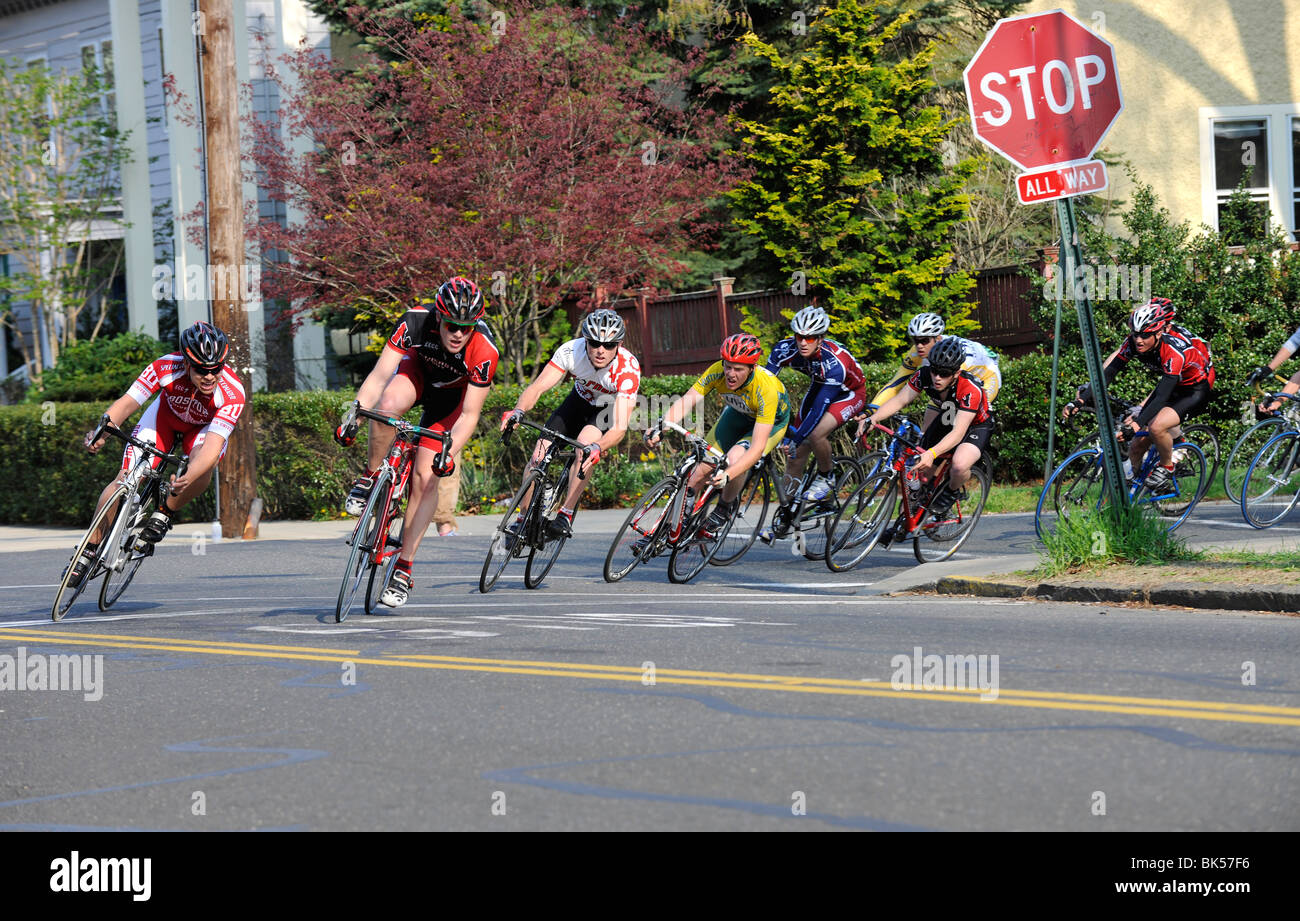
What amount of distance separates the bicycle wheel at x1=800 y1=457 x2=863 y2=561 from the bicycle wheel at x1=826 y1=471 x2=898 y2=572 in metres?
0.08

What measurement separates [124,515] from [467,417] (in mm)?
2446

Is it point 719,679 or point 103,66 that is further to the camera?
point 103,66

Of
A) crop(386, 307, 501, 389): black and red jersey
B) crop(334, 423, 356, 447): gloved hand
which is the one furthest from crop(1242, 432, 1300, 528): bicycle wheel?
crop(334, 423, 356, 447): gloved hand

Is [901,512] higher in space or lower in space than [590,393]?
lower

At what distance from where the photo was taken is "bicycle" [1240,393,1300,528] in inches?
519

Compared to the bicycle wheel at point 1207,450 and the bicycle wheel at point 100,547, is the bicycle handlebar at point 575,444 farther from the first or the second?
the bicycle wheel at point 1207,450

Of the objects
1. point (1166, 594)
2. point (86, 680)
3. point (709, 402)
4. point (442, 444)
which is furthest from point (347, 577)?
point (709, 402)

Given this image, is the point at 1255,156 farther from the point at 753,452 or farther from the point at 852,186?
the point at 753,452

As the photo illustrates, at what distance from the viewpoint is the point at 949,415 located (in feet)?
39.2

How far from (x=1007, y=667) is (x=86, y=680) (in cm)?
458

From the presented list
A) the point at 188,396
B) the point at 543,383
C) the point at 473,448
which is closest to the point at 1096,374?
the point at 543,383

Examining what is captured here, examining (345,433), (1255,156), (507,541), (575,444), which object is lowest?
(507,541)

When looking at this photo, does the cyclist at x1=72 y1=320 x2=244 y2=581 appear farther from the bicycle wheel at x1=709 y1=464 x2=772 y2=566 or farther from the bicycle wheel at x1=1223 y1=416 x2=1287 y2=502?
the bicycle wheel at x1=1223 y1=416 x2=1287 y2=502

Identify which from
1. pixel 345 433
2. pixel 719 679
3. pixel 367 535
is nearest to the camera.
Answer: pixel 719 679
